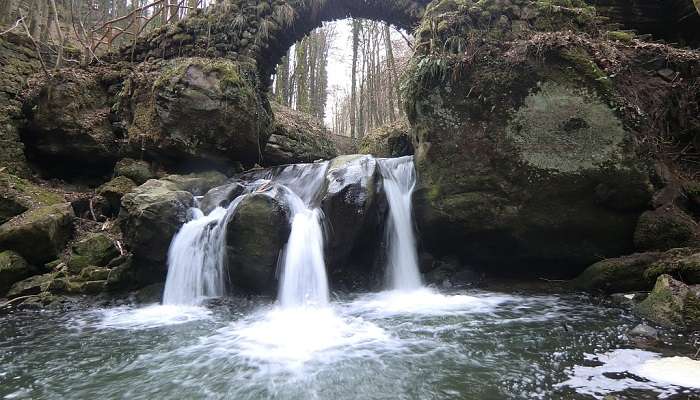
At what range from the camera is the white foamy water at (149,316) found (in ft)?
17.6

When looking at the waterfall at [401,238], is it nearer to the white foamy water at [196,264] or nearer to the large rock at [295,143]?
the white foamy water at [196,264]

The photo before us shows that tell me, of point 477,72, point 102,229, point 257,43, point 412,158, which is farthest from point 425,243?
point 257,43

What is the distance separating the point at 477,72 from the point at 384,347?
497cm

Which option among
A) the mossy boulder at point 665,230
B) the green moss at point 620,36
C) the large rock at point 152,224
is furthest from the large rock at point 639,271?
the large rock at point 152,224

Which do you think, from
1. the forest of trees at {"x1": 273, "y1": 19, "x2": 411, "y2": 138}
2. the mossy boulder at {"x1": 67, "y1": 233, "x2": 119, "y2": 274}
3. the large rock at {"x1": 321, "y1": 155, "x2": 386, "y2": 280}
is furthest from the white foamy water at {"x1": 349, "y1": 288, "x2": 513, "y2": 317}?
the forest of trees at {"x1": 273, "y1": 19, "x2": 411, "y2": 138}

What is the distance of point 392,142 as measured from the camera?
11.6m

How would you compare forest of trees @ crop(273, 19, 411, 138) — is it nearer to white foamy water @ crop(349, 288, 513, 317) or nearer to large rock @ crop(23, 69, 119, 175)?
large rock @ crop(23, 69, 119, 175)

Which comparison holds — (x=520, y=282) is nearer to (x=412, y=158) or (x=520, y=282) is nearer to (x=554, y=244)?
(x=554, y=244)

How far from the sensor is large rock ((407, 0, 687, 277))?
19.8 feet

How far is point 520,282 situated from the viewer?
274 inches

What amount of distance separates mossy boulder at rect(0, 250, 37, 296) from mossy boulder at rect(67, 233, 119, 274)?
2.07 feet

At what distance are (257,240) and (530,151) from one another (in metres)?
4.68

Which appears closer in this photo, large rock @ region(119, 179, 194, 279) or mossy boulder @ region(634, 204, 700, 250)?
mossy boulder @ region(634, 204, 700, 250)

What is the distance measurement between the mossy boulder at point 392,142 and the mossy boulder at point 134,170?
20.8 ft
